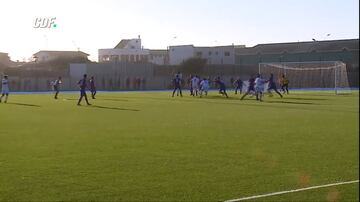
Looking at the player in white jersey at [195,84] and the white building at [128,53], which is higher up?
the white building at [128,53]

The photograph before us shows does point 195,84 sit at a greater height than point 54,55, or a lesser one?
lesser

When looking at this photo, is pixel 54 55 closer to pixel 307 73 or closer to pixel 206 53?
pixel 206 53

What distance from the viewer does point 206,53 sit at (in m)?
102

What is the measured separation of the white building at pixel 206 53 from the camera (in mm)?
98938

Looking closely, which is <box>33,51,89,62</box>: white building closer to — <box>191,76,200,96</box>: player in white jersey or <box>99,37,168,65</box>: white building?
<box>99,37,168,65</box>: white building

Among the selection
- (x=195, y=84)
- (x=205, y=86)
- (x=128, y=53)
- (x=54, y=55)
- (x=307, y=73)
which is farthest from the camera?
(x=128, y=53)

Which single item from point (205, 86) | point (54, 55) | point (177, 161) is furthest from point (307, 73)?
point (177, 161)

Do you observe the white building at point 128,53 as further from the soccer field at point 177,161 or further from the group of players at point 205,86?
the soccer field at point 177,161

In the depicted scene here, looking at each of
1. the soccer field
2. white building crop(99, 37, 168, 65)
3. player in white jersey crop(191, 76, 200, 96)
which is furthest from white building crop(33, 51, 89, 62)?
the soccer field

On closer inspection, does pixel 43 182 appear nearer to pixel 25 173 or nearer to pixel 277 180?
pixel 25 173

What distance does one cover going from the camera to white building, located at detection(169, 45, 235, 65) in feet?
325

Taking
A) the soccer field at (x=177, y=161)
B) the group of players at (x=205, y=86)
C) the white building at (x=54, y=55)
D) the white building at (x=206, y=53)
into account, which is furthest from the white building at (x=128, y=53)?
the soccer field at (x=177, y=161)

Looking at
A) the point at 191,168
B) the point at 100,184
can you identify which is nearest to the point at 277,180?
the point at 191,168

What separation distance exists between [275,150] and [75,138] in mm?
5046
